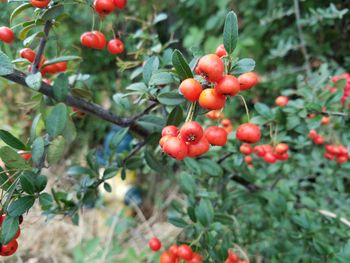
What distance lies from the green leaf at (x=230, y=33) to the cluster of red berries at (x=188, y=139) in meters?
0.14

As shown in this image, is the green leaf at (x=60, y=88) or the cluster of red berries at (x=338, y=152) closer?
the green leaf at (x=60, y=88)

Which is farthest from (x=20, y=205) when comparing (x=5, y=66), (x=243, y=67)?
(x=243, y=67)

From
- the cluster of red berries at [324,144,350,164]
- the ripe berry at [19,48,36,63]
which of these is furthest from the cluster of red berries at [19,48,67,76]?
the cluster of red berries at [324,144,350,164]

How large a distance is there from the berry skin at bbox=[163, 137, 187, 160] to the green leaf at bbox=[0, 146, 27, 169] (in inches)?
11.6

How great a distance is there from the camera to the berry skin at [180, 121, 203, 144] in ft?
2.01

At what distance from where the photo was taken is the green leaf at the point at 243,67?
66 cm

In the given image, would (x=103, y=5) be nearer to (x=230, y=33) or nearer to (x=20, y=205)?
(x=230, y=33)

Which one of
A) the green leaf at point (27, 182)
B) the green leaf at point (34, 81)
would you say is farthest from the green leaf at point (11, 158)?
the green leaf at point (34, 81)

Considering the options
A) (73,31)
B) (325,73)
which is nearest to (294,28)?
(325,73)

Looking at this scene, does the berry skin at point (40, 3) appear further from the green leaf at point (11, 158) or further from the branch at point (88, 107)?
the green leaf at point (11, 158)

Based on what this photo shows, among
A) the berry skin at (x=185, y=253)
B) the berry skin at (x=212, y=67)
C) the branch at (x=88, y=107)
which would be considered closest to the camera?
the berry skin at (x=212, y=67)

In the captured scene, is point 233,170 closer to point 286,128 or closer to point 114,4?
point 286,128

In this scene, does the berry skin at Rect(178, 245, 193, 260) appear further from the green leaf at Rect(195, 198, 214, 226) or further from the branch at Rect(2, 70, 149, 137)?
the branch at Rect(2, 70, 149, 137)

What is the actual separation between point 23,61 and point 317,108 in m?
0.78
